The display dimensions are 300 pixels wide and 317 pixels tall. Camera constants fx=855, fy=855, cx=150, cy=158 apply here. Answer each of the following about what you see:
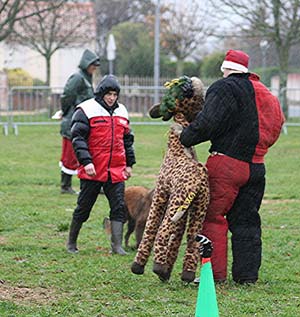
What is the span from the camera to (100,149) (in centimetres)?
806

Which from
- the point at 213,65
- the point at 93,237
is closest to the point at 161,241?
the point at 93,237

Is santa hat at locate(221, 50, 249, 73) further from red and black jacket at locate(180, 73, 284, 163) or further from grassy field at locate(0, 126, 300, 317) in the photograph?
grassy field at locate(0, 126, 300, 317)

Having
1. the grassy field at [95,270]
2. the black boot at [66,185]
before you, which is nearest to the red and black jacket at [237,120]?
the grassy field at [95,270]

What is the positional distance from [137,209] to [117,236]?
1.20ft

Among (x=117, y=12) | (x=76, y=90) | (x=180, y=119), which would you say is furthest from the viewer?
(x=117, y=12)

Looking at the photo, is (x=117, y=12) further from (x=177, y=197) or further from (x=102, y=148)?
(x=177, y=197)

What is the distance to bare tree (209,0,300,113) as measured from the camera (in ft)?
91.9

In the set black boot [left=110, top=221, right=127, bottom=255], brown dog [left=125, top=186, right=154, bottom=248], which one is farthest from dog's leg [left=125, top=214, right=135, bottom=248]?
black boot [left=110, top=221, right=127, bottom=255]

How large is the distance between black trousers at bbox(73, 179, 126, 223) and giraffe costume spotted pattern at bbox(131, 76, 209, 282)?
1.27 meters

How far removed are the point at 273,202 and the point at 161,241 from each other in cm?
554

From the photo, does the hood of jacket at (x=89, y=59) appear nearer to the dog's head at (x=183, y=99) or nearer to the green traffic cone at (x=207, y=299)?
the dog's head at (x=183, y=99)

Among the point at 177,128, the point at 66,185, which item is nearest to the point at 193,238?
the point at 177,128

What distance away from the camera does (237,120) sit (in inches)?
265

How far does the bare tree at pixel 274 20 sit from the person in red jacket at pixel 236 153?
21.3 m
